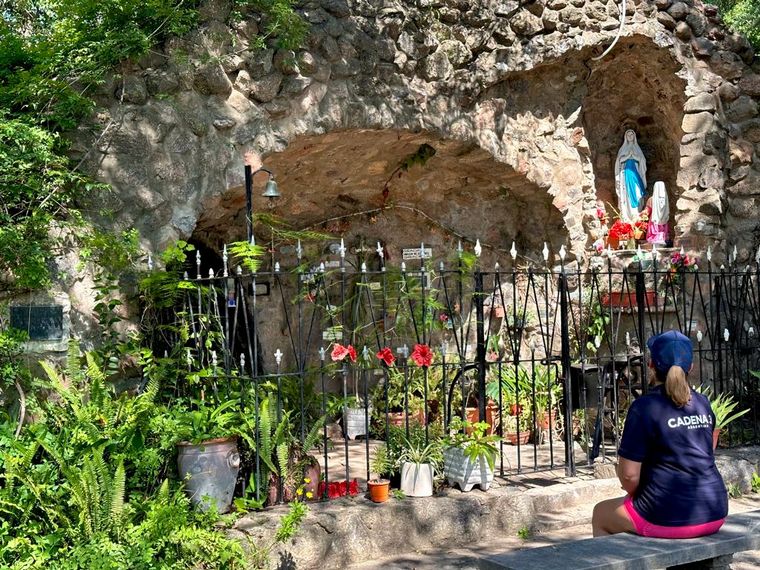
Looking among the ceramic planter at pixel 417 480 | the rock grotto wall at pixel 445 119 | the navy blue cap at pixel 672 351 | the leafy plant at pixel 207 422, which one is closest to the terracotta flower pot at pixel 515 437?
the rock grotto wall at pixel 445 119

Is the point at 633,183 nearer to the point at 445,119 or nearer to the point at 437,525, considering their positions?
the point at 445,119

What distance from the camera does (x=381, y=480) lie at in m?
5.14

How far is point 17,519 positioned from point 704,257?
6950 millimetres

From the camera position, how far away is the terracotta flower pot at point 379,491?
4.99m

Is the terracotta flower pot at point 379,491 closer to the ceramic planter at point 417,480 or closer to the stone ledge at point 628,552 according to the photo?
the ceramic planter at point 417,480

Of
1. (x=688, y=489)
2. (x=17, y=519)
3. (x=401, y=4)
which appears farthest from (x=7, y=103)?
(x=688, y=489)

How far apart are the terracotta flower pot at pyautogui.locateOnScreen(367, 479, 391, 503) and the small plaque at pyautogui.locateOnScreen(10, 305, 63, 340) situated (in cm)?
223

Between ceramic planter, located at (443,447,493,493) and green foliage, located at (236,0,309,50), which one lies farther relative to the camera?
green foliage, located at (236,0,309,50)

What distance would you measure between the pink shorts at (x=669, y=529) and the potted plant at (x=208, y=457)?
223 centimetres

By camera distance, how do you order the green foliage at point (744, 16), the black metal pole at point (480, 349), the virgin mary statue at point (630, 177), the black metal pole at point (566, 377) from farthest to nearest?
the green foliage at point (744, 16), the virgin mary statue at point (630, 177), the black metal pole at point (566, 377), the black metal pole at point (480, 349)

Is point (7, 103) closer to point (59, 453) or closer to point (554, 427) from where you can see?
point (59, 453)

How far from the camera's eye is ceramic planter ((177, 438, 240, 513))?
177 inches

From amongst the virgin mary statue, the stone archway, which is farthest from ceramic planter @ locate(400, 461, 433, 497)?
the virgin mary statue

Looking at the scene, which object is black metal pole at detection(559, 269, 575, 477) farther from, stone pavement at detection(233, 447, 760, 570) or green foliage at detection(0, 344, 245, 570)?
green foliage at detection(0, 344, 245, 570)
